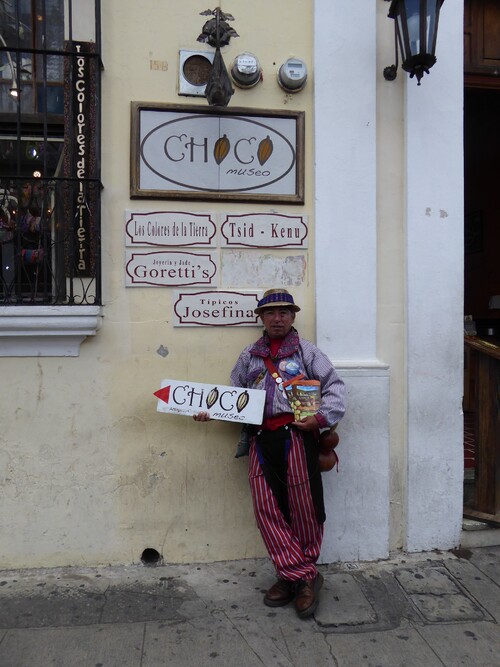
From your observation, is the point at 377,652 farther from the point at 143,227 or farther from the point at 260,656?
the point at 143,227

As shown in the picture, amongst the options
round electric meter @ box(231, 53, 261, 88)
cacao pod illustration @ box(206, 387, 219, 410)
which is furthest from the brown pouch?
round electric meter @ box(231, 53, 261, 88)

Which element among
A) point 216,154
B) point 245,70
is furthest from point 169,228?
point 245,70

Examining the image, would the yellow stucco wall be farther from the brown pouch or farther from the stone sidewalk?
the brown pouch

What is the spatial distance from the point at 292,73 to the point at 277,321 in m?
1.73

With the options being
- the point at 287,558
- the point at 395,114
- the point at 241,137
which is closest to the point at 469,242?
the point at 395,114

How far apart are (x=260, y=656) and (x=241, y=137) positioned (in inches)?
125

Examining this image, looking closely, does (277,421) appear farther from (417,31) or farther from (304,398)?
(417,31)

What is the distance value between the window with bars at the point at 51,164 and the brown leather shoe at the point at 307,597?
2.17 metres

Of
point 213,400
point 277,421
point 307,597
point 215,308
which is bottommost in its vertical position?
point 307,597

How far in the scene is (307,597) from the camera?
3.21 metres

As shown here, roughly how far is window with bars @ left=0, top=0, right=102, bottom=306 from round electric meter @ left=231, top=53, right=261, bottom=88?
0.90 meters

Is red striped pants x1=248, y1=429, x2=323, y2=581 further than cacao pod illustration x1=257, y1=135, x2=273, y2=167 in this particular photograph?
No

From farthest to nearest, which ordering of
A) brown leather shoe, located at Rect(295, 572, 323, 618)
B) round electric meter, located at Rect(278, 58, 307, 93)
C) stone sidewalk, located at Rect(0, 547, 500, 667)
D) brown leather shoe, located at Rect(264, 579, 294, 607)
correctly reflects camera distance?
1. round electric meter, located at Rect(278, 58, 307, 93)
2. brown leather shoe, located at Rect(264, 579, 294, 607)
3. brown leather shoe, located at Rect(295, 572, 323, 618)
4. stone sidewalk, located at Rect(0, 547, 500, 667)

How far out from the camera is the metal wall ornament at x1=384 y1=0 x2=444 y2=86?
349cm
